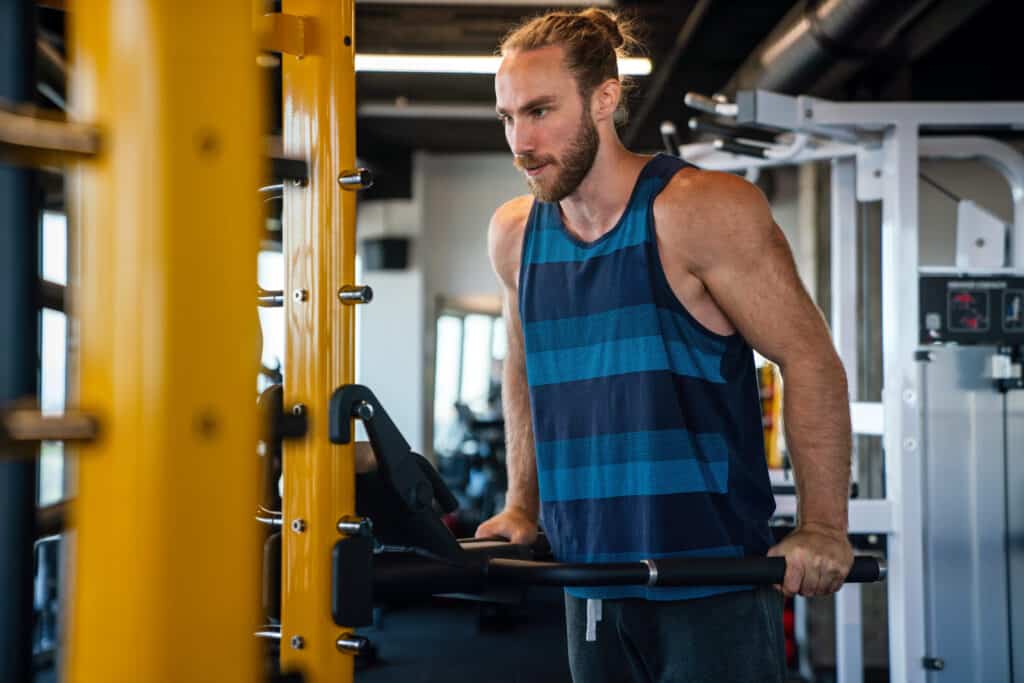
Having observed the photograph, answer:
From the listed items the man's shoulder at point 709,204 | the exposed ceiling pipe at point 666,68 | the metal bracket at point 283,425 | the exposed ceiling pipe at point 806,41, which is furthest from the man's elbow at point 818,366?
the exposed ceiling pipe at point 666,68

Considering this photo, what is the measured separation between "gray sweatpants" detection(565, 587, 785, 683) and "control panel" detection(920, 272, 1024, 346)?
2.19 m

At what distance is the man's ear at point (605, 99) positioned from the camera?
5.51 feet

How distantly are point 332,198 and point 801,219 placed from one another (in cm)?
615

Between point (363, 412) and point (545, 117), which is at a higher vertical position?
point (545, 117)

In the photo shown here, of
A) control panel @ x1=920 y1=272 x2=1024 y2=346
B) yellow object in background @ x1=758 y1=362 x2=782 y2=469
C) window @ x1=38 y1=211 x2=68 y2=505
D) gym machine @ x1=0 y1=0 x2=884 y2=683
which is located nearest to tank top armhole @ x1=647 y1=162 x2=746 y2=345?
gym machine @ x1=0 y1=0 x2=884 y2=683

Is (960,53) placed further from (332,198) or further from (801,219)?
(332,198)

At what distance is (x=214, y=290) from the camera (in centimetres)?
62

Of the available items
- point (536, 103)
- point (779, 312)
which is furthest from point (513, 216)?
point (779, 312)

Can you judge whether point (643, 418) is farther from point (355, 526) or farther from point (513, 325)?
point (355, 526)

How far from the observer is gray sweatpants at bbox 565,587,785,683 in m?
1.58

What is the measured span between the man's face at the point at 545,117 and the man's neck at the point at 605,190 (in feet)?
0.11

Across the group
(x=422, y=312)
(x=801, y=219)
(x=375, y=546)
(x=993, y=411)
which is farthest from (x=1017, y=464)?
(x=422, y=312)

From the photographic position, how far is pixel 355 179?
1.27 meters

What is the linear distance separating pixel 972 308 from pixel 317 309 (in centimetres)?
295
